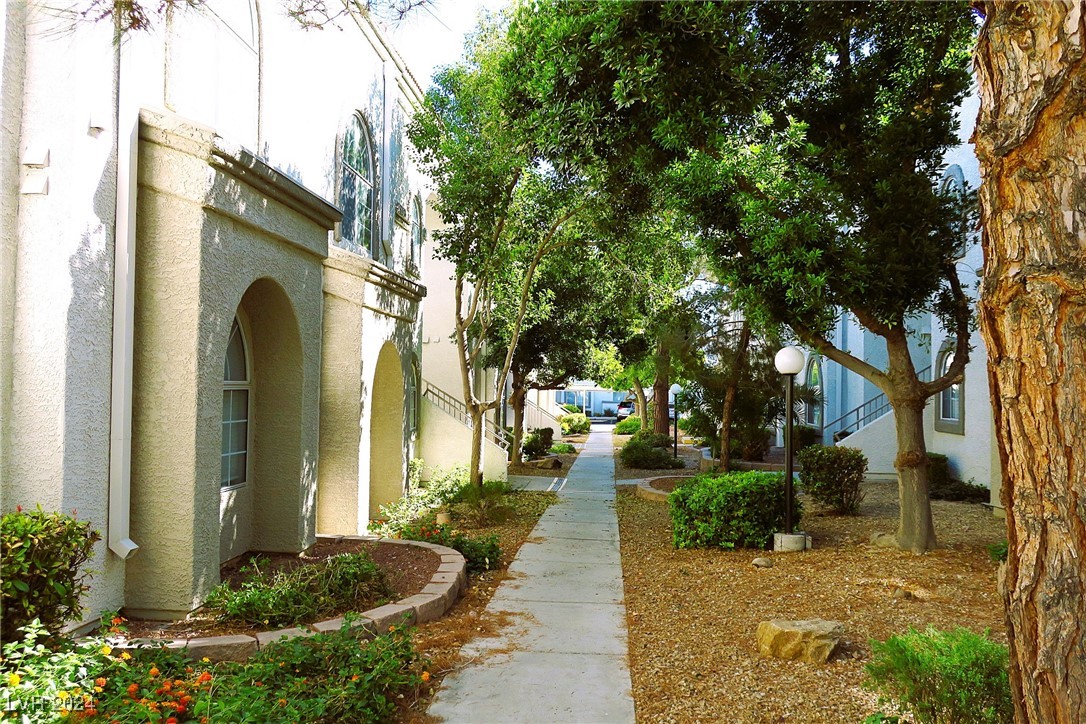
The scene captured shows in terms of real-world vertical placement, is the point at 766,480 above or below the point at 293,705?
above

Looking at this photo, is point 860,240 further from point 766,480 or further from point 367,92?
point 367,92

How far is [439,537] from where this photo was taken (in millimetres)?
8383

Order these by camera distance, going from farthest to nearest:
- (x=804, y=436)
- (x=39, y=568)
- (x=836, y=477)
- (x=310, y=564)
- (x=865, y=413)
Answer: (x=865, y=413) < (x=804, y=436) < (x=836, y=477) < (x=310, y=564) < (x=39, y=568)

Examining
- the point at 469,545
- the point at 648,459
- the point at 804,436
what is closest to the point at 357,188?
the point at 469,545

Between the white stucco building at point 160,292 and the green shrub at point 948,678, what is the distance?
4666 mm

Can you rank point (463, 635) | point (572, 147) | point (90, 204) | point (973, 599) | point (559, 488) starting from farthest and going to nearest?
1. point (559, 488)
2. point (572, 147)
3. point (973, 599)
4. point (463, 635)
5. point (90, 204)

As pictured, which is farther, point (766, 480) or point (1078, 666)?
point (766, 480)

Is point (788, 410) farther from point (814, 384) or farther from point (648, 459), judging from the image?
point (814, 384)

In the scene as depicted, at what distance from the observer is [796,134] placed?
7.95 metres

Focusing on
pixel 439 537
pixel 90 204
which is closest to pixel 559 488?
pixel 439 537

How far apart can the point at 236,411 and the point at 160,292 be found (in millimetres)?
2122

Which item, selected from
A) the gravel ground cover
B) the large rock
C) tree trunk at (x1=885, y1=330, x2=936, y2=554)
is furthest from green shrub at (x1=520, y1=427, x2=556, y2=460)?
the large rock

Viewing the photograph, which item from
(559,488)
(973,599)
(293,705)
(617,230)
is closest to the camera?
(293,705)

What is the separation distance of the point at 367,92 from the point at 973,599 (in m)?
10.1
